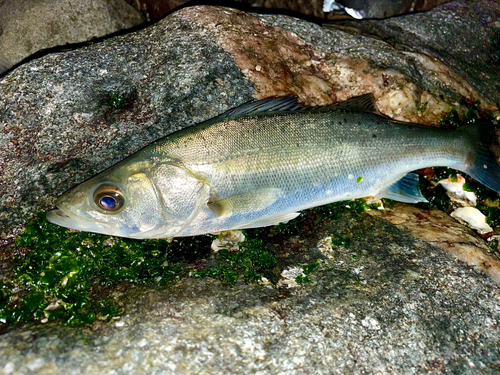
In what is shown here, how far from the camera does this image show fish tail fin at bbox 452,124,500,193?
3.99m

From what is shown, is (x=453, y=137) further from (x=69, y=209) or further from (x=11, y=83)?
(x=11, y=83)

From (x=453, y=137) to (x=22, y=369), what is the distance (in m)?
4.14

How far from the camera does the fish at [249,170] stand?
3.31m

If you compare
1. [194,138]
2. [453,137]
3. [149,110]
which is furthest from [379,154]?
[149,110]

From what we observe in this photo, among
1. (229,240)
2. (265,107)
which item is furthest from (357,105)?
(229,240)

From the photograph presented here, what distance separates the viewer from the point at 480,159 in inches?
158

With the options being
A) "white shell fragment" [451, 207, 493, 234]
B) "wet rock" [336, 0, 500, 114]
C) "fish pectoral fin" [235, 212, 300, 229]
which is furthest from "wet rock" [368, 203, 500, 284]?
"wet rock" [336, 0, 500, 114]

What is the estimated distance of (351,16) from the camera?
7.30m

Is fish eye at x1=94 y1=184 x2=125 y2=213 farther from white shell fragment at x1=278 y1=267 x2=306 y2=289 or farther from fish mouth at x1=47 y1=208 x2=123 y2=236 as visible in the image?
white shell fragment at x1=278 y1=267 x2=306 y2=289

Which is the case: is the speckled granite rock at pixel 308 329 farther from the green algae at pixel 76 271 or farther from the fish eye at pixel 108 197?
the fish eye at pixel 108 197

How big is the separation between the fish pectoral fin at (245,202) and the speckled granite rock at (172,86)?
3.88 feet

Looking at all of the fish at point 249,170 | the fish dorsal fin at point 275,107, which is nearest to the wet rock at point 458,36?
the fish dorsal fin at point 275,107

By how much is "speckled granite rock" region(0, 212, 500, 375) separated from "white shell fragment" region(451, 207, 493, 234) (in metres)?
1.01

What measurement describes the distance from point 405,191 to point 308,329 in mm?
1875
